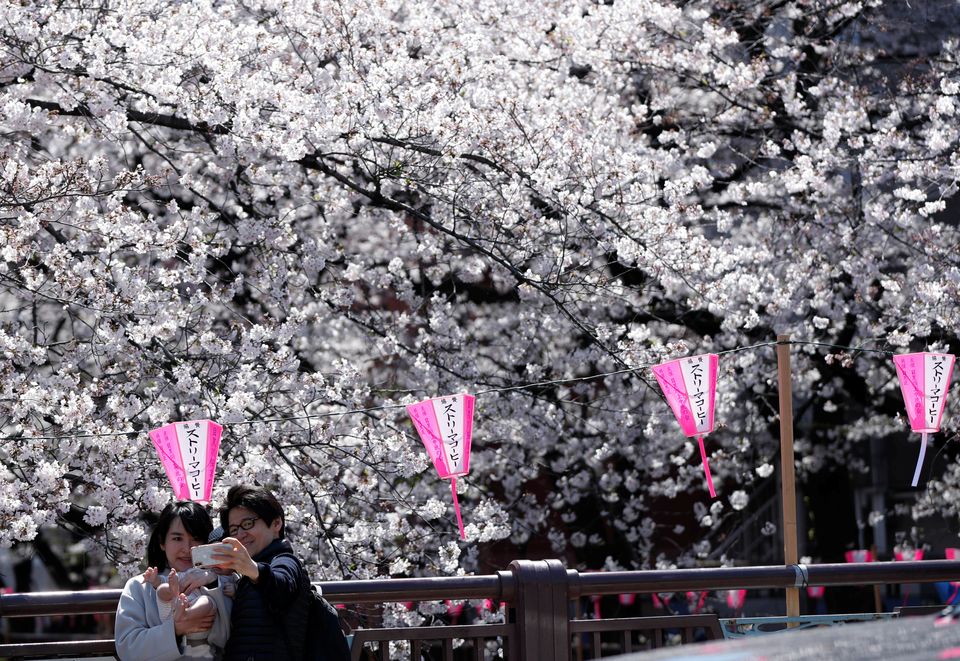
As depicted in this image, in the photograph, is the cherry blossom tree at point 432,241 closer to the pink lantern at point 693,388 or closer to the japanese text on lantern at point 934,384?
the pink lantern at point 693,388

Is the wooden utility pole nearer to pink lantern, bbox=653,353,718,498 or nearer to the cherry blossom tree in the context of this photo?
pink lantern, bbox=653,353,718,498

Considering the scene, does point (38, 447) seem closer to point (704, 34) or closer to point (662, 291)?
point (662, 291)

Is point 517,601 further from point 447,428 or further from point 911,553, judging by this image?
point 911,553

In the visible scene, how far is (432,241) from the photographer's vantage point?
380 inches

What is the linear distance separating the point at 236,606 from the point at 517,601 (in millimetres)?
1437

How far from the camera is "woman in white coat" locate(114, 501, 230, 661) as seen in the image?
157 inches

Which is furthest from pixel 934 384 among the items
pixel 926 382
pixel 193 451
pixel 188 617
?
pixel 188 617

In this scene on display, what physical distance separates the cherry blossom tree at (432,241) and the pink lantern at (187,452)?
0.63 m

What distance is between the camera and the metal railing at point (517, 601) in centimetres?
466

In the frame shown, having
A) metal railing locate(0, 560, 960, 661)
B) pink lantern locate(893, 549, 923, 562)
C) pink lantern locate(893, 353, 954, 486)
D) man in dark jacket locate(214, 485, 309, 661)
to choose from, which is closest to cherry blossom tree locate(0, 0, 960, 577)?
pink lantern locate(893, 549, 923, 562)

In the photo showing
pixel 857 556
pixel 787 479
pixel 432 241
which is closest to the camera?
pixel 787 479

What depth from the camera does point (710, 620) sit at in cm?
535

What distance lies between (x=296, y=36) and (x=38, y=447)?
3.97 metres

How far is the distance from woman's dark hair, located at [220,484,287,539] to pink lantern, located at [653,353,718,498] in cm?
369
